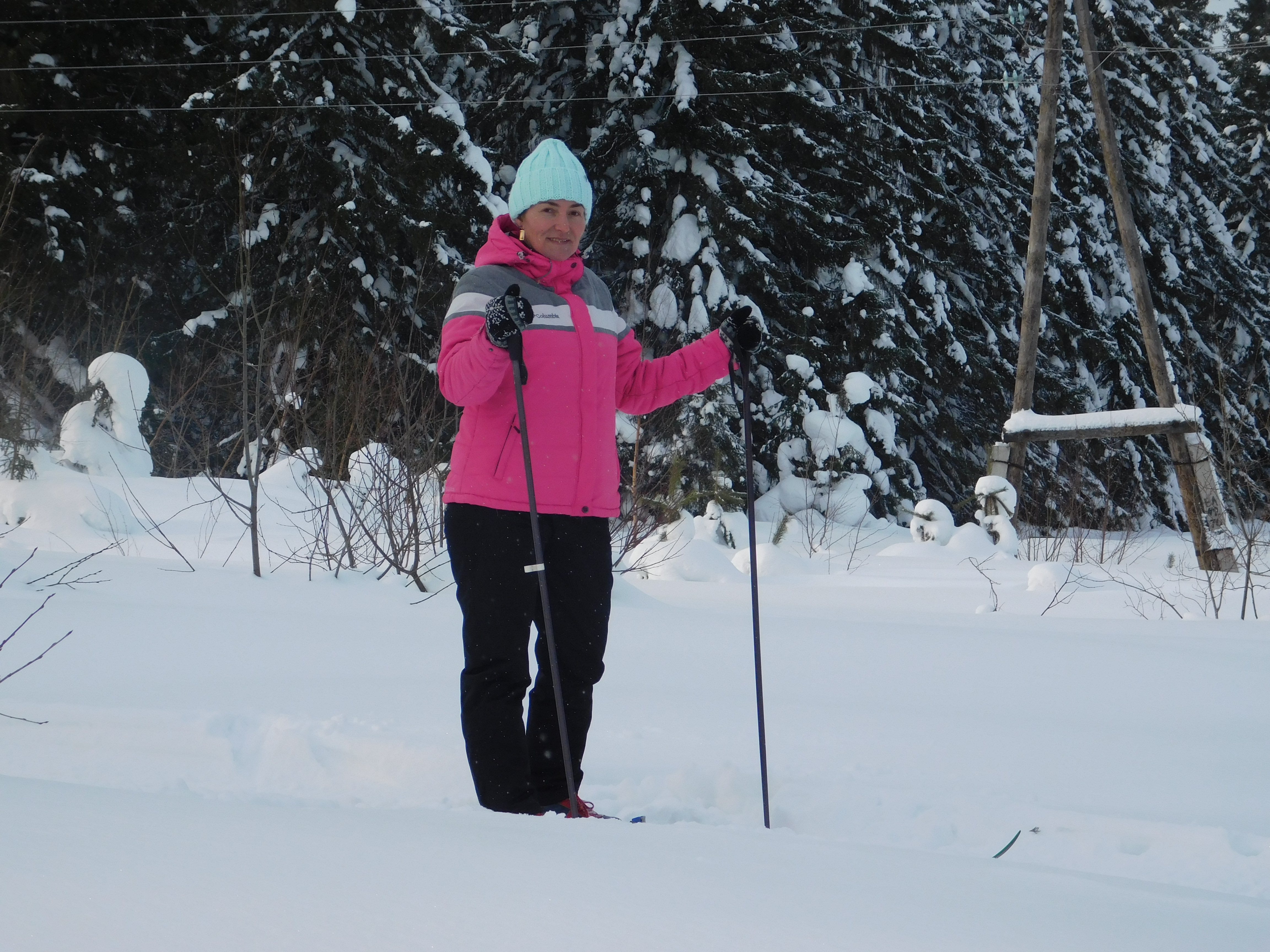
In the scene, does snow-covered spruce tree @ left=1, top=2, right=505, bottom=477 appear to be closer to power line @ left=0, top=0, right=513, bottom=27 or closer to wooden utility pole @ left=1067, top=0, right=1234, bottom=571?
power line @ left=0, top=0, right=513, bottom=27

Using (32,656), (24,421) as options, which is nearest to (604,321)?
(32,656)

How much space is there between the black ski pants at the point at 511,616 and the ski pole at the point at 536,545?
3cm

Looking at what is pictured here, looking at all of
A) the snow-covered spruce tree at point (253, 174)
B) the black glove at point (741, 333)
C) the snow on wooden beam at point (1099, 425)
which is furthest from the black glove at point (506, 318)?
the snow on wooden beam at point (1099, 425)

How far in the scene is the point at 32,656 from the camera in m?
3.53

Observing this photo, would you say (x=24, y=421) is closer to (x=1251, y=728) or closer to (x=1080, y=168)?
(x=1251, y=728)

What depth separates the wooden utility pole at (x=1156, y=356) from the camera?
9.24m

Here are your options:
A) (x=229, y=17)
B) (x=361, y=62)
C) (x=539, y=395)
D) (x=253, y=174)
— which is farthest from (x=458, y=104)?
(x=539, y=395)

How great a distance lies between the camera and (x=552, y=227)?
99.8 inches

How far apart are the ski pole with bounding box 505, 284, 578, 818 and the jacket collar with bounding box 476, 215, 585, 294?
0.17 meters

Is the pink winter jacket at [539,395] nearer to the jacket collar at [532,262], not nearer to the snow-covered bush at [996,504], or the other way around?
the jacket collar at [532,262]

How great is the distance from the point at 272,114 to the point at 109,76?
299 cm

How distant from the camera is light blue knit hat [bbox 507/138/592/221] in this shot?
250cm

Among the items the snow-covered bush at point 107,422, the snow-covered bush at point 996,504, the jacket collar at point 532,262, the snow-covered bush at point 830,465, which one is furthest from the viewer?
the snow-covered bush at point 830,465

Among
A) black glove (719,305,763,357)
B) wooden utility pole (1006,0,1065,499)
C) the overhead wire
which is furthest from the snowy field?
the overhead wire
